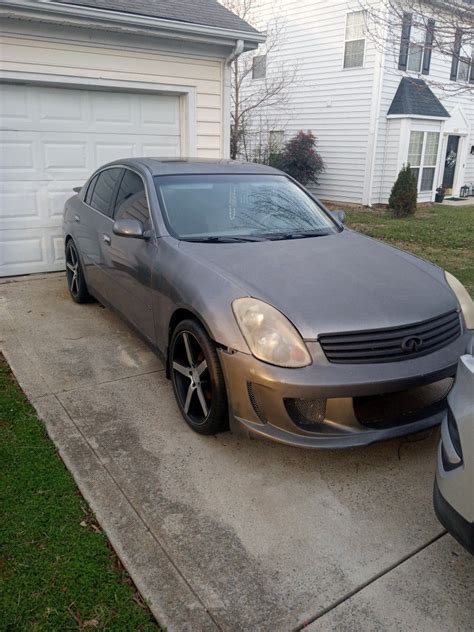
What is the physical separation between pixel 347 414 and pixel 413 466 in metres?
0.66

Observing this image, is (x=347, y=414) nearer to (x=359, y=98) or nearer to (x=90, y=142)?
(x=90, y=142)

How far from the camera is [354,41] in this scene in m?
14.7

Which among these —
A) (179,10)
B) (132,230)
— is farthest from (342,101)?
(132,230)

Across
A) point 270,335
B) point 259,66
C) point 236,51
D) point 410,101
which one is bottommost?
point 270,335

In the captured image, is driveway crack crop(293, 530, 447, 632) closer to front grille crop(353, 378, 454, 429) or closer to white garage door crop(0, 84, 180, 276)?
front grille crop(353, 378, 454, 429)

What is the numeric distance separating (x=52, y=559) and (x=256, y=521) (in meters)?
0.94

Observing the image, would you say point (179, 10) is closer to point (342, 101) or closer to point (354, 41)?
point (354, 41)

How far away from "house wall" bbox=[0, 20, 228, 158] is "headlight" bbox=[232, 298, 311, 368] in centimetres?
518

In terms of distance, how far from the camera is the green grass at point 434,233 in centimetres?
827

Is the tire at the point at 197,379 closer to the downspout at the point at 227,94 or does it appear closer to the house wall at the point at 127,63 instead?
the house wall at the point at 127,63

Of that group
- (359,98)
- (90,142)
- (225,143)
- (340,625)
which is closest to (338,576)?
(340,625)

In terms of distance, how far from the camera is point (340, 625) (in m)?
2.06

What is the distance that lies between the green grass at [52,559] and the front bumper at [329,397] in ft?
3.07

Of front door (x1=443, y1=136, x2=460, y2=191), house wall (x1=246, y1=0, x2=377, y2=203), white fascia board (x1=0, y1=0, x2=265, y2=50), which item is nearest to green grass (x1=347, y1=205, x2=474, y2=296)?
house wall (x1=246, y1=0, x2=377, y2=203)
